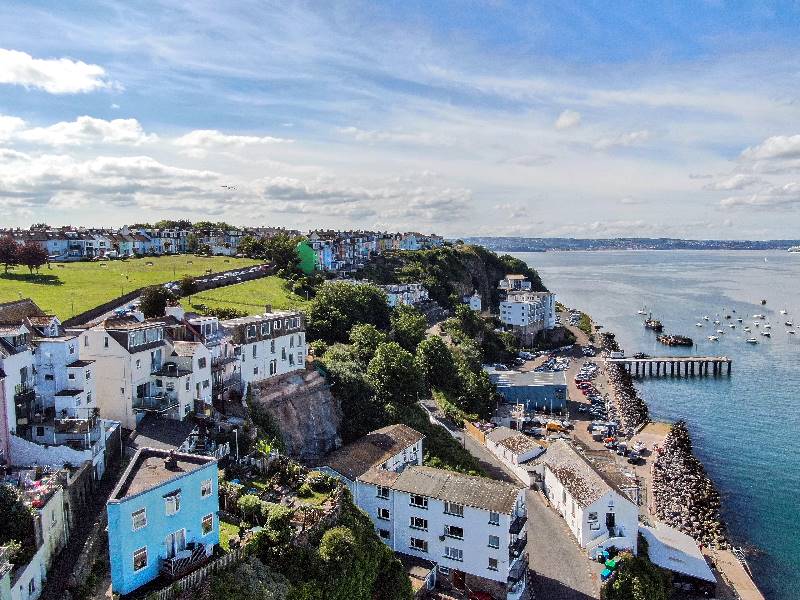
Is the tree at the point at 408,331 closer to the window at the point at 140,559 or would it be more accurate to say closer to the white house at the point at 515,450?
the white house at the point at 515,450

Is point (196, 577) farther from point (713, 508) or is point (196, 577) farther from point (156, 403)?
point (713, 508)

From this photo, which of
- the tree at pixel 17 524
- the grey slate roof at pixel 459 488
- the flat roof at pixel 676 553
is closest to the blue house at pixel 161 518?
the tree at pixel 17 524

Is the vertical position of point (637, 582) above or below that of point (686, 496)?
above

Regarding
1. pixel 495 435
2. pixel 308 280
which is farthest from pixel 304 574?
pixel 308 280

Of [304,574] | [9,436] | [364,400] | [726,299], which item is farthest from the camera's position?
[726,299]

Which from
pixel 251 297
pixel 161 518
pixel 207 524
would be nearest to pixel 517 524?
pixel 207 524

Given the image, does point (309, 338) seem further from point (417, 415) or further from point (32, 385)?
point (32, 385)
